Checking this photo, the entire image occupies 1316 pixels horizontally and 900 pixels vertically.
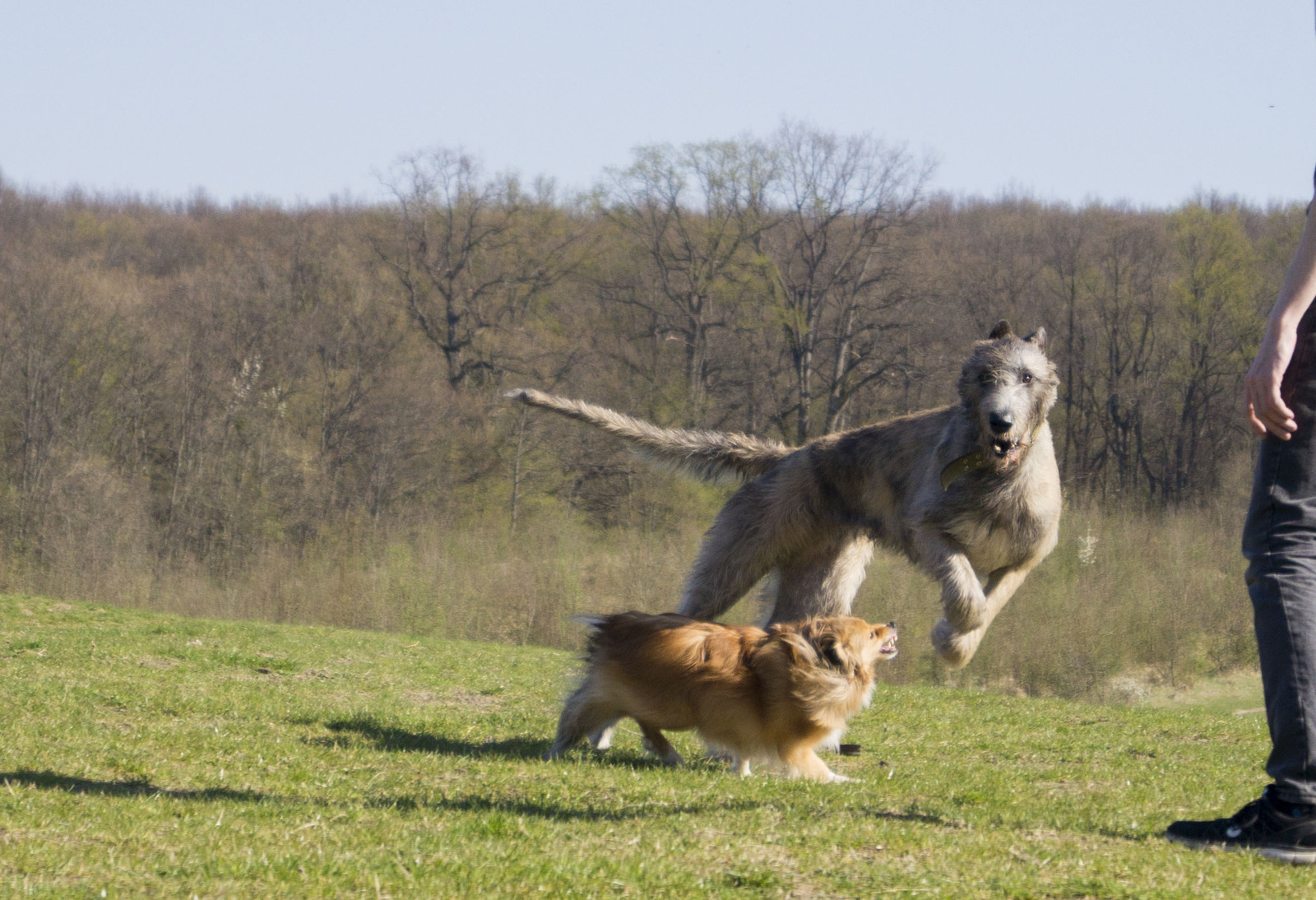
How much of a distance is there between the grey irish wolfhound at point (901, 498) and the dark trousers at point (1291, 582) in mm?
2768

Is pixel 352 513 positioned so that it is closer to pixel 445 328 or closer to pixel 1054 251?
pixel 445 328

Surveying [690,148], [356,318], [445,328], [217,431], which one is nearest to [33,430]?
[217,431]

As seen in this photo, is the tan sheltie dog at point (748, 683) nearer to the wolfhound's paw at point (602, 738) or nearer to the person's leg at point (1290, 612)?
the wolfhound's paw at point (602, 738)

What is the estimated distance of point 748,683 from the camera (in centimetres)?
603

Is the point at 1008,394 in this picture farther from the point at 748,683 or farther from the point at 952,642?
the point at 748,683

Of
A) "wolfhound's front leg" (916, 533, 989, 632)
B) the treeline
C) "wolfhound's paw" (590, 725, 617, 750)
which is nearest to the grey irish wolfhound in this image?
"wolfhound's front leg" (916, 533, 989, 632)

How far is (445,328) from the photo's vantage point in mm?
50594

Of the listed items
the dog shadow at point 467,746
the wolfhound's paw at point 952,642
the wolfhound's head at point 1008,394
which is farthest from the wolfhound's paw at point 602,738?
the wolfhound's head at point 1008,394

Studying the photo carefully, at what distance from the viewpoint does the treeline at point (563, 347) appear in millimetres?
38562

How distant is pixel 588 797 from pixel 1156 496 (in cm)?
4161

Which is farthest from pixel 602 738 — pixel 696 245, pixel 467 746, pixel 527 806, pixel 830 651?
pixel 696 245

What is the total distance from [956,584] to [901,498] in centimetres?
87

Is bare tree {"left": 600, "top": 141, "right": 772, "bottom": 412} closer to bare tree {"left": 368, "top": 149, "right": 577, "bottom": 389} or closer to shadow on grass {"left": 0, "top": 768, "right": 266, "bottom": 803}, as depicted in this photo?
bare tree {"left": 368, "top": 149, "right": 577, "bottom": 389}

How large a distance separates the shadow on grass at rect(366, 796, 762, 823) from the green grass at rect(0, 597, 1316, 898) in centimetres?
2
